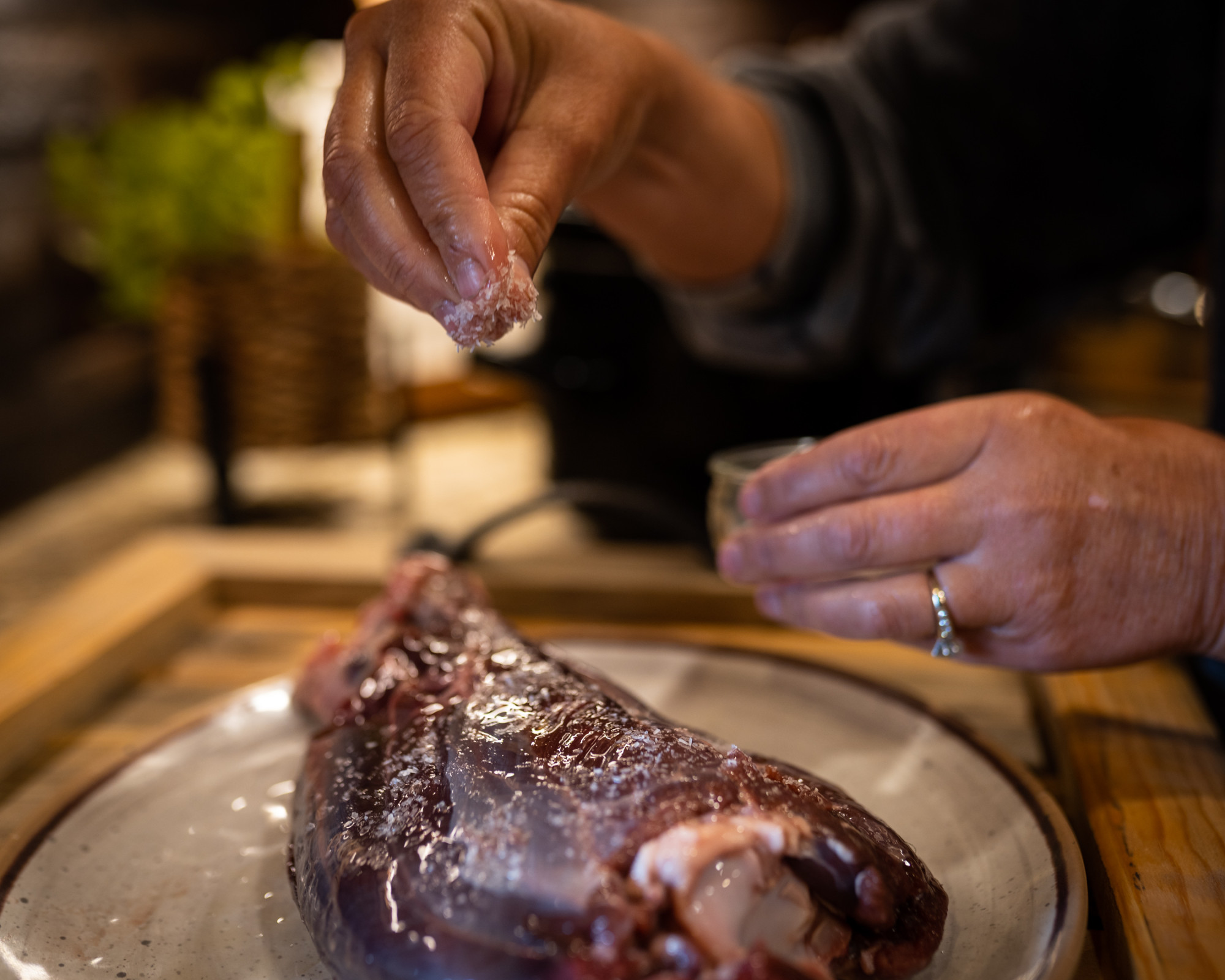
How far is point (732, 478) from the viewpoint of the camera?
935 millimetres

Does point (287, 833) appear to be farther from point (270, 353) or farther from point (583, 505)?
point (270, 353)

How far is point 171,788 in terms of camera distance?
2.69 feet

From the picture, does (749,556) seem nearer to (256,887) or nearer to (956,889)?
(956,889)

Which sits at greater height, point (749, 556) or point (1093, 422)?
point (1093, 422)

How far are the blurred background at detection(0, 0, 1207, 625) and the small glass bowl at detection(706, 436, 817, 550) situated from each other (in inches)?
8.4

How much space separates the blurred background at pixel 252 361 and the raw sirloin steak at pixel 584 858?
52 cm

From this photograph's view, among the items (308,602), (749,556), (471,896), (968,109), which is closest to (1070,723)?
(749,556)

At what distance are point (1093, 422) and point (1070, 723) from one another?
0.28 meters

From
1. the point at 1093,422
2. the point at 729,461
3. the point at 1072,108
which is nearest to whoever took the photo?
the point at 1093,422

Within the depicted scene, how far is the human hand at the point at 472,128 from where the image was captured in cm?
62

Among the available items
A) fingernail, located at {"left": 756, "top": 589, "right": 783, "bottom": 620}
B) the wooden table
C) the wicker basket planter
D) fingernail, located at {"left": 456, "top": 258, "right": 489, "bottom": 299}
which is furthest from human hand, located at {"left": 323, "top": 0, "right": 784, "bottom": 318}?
Result: the wicker basket planter

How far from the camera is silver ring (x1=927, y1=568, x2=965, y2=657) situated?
0.79 meters

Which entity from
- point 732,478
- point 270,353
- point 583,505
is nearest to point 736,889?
point 732,478

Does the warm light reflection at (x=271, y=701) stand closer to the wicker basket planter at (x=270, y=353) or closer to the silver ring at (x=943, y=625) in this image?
the silver ring at (x=943, y=625)
